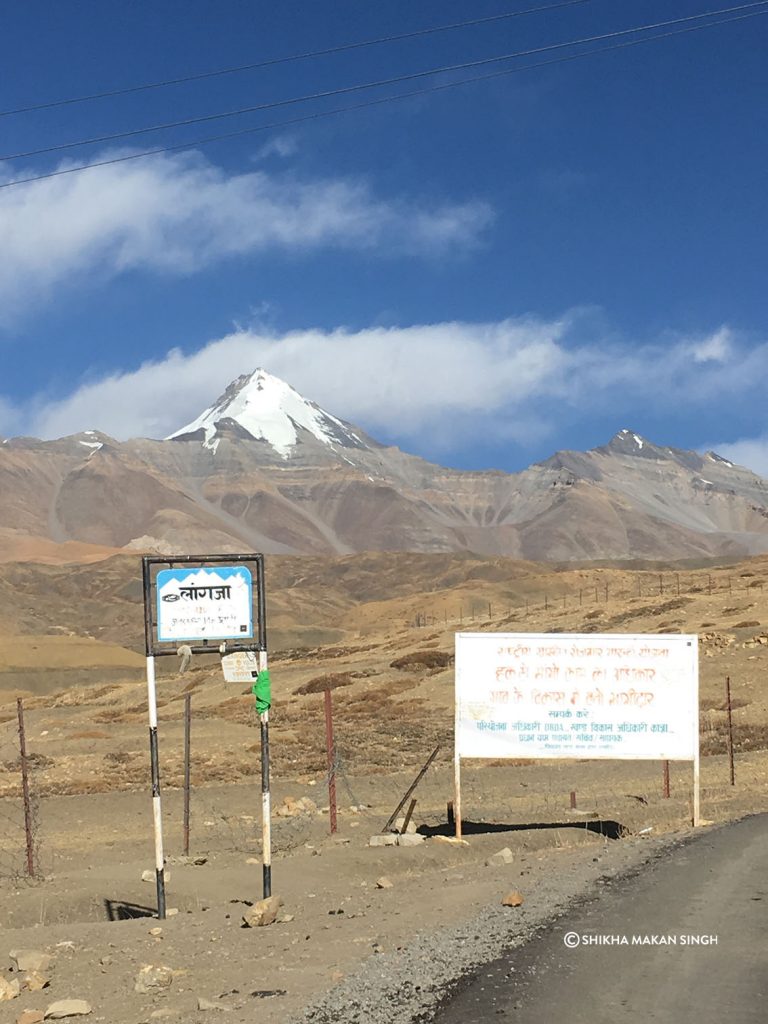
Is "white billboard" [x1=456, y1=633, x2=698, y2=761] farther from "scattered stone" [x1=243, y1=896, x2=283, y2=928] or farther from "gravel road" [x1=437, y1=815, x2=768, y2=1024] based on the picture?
"scattered stone" [x1=243, y1=896, x2=283, y2=928]

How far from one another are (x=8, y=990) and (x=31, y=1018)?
38.0 inches

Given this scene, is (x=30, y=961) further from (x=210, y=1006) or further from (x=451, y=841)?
(x=451, y=841)

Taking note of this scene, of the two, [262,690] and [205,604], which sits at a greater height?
[205,604]

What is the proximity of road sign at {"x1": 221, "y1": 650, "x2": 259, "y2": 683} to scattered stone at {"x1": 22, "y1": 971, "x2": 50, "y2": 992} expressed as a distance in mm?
3695

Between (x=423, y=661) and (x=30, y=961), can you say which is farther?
(x=423, y=661)

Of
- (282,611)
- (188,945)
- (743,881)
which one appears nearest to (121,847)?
(188,945)

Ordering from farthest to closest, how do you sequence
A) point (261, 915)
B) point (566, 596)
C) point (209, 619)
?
point (566, 596) → point (209, 619) → point (261, 915)

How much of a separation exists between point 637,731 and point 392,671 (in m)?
40.2

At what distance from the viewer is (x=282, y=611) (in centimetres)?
14025

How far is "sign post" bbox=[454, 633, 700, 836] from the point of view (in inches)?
633

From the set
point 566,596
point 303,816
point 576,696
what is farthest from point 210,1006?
point 566,596

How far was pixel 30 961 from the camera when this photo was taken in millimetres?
9406

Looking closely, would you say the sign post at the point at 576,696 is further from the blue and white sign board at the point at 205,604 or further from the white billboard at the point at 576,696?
the blue and white sign board at the point at 205,604

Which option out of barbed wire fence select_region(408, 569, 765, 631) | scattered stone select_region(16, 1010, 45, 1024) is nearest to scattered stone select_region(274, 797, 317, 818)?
scattered stone select_region(16, 1010, 45, 1024)
